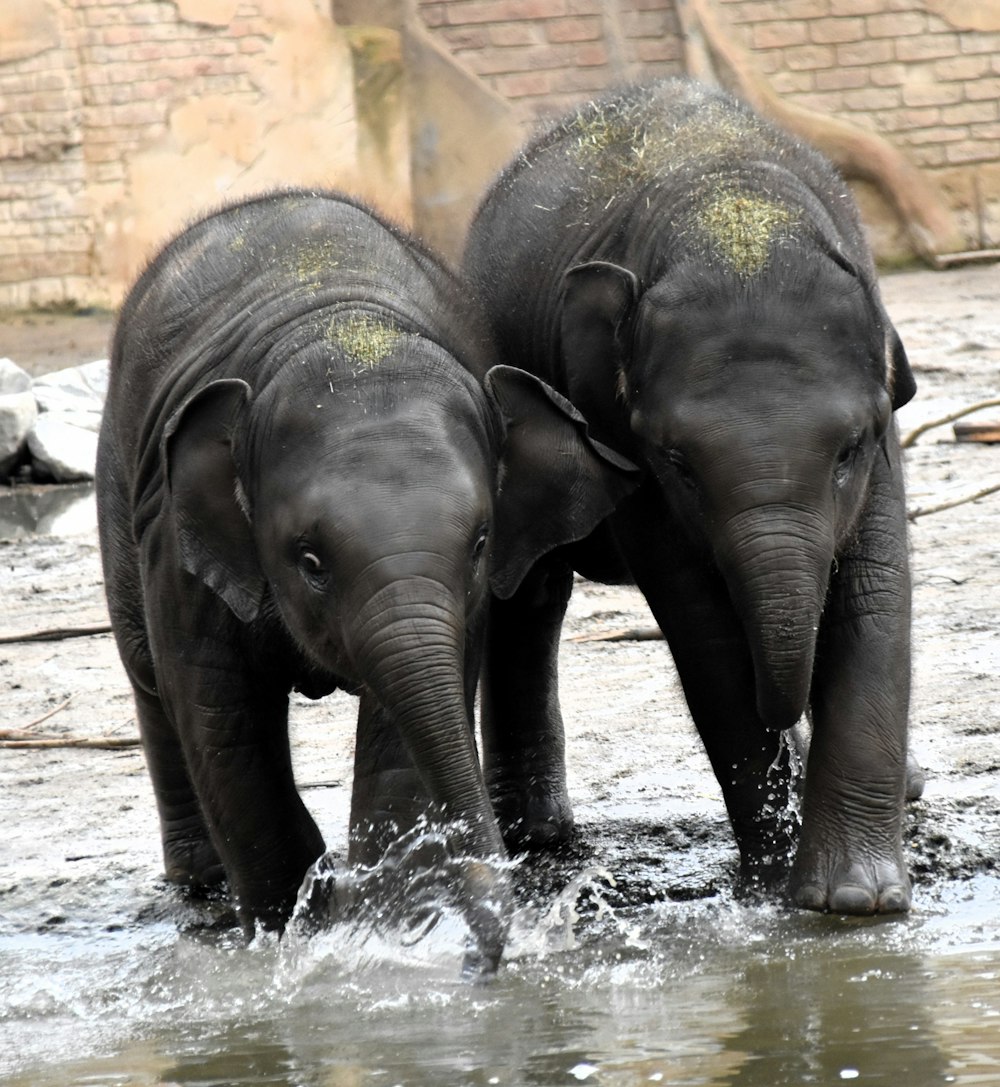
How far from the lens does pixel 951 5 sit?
634 inches

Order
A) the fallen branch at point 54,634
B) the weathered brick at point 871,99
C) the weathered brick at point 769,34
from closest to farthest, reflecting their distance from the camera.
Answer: the fallen branch at point 54,634, the weathered brick at point 871,99, the weathered brick at point 769,34

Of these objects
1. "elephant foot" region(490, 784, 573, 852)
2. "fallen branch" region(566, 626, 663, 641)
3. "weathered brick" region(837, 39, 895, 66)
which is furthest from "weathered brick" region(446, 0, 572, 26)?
"elephant foot" region(490, 784, 573, 852)

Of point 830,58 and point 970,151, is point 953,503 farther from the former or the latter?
point 830,58

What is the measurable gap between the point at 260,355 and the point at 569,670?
2.94 metres

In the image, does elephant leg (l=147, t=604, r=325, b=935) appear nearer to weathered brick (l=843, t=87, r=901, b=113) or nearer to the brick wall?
the brick wall

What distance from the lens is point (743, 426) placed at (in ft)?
13.7

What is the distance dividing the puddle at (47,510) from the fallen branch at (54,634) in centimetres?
173

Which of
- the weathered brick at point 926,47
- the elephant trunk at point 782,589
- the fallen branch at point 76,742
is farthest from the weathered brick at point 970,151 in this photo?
the elephant trunk at point 782,589

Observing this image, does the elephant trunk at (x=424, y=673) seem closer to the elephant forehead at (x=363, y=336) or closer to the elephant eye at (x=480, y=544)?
the elephant eye at (x=480, y=544)

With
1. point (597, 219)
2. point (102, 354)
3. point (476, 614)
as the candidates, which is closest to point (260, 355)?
point (476, 614)

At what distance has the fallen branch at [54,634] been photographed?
7.77 m

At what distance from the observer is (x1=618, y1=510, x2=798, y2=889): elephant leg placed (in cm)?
467

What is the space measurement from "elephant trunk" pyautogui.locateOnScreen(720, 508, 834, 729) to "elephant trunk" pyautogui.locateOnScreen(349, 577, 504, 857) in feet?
2.01

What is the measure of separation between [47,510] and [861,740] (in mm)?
6450
